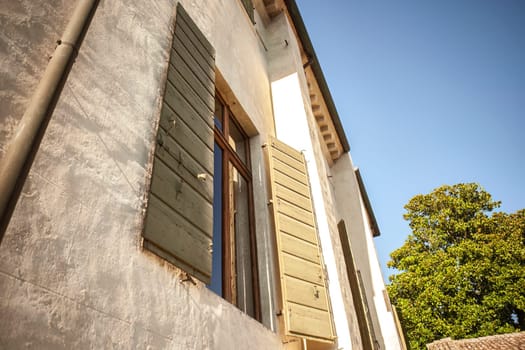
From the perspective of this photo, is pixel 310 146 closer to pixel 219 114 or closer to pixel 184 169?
pixel 219 114

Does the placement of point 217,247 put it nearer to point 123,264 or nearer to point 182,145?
point 182,145

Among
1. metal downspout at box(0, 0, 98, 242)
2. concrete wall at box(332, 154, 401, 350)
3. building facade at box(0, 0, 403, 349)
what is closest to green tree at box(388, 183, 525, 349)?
concrete wall at box(332, 154, 401, 350)

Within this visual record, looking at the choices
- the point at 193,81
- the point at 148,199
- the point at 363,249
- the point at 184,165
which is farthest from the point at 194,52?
the point at 363,249

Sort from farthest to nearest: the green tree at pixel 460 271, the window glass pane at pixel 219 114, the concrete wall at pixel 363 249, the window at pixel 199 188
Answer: the green tree at pixel 460 271
the concrete wall at pixel 363 249
the window glass pane at pixel 219 114
the window at pixel 199 188

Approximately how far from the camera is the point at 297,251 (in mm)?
3523

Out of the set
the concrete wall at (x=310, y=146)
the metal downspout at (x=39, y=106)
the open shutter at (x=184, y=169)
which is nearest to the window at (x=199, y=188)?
the open shutter at (x=184, y=169)

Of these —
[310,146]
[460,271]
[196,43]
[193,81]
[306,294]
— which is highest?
[460,271]

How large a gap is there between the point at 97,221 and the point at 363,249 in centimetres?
709

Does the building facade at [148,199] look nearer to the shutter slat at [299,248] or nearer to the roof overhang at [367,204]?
the shutter slat at [299,248]

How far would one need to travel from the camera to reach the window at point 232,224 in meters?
3.01

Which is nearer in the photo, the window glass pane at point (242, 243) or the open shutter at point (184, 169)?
the open shutter at point (184, 169)

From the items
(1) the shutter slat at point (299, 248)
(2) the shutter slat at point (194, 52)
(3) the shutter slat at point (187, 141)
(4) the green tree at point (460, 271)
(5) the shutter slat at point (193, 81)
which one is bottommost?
(1) the shutter slat at point (299, 248)

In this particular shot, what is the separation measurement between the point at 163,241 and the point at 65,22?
3.82ft

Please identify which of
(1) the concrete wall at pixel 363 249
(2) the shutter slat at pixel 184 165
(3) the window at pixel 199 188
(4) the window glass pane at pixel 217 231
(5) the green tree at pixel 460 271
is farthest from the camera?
(5) the green tree at pixel 460 271
